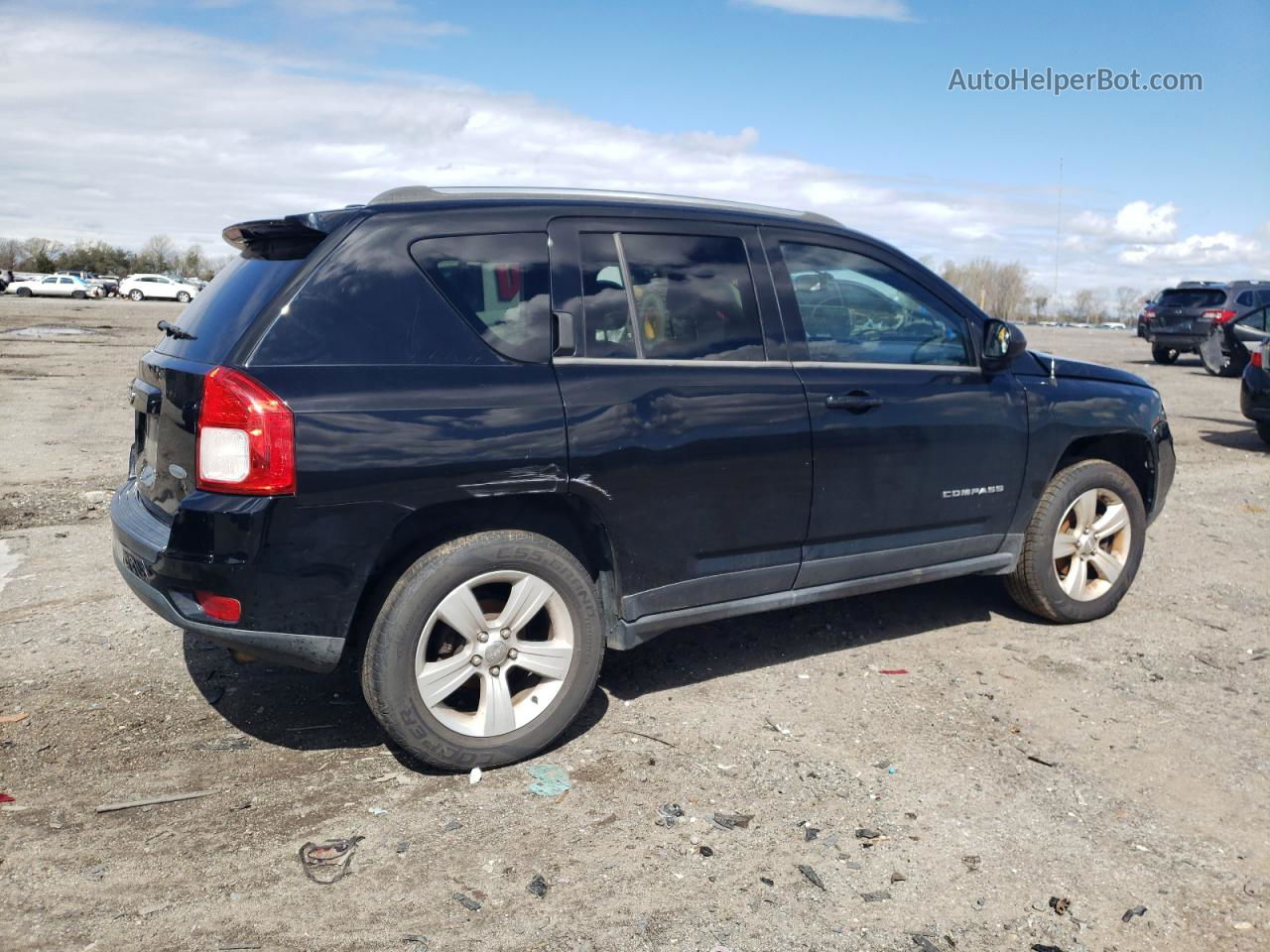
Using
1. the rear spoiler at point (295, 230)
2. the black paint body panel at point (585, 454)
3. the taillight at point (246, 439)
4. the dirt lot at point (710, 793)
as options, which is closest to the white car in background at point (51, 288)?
the dirt lot at point (710, 793)

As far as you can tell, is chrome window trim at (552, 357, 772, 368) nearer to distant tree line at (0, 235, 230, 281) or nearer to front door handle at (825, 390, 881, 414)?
front door handle at (825, 390, 881, 414)

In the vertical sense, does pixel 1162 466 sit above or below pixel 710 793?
above

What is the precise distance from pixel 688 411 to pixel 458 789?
1576 millimetres

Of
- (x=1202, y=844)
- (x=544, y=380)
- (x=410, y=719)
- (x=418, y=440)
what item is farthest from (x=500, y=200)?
(x=1202, y=844)

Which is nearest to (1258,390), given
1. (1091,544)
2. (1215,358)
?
(1091,544)

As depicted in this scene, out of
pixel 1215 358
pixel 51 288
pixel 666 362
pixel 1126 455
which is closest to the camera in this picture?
pixel 666 362

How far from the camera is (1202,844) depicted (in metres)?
3.39

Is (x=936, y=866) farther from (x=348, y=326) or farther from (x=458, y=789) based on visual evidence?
(x=348, y=326)

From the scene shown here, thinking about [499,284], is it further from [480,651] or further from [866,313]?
[866,313]

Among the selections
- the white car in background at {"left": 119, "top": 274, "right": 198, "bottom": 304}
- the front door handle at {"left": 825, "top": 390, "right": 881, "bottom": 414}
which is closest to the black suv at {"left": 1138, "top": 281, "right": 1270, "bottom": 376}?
the front door handle at {"left": 825, "top": 390, "right": 881, "bottom": 414}

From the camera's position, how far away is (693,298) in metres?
4.23

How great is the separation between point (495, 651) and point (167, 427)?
1349 mm

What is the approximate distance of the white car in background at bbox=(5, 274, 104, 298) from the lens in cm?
5881

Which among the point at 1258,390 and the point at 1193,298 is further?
the point at 1193,298
